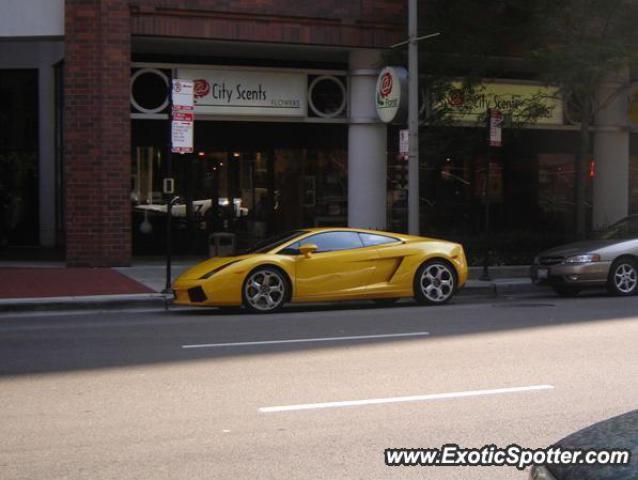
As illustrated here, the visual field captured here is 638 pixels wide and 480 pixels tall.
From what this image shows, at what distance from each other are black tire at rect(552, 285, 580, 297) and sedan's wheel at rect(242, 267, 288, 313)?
18.0 ft

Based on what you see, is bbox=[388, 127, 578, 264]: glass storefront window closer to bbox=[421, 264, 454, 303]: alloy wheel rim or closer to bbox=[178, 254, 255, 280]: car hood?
bbox=[421, 264, 454, 303]: alloy wheel rim

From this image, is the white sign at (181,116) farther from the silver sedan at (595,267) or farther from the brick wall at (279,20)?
the silver sedan at (595,267)

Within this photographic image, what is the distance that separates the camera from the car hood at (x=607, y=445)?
104 inches

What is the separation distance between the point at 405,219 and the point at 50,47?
11.2m

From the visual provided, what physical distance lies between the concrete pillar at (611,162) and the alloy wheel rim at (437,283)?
10.2 m

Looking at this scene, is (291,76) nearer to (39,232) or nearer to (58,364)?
(39,232)

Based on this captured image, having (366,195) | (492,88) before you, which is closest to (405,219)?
(366,195)

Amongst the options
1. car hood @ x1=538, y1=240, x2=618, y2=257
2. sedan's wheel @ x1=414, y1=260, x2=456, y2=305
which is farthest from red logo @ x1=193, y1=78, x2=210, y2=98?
car hood @ x1=538, y1=240, x2=618, y2=257

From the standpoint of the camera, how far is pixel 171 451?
5.39 meters

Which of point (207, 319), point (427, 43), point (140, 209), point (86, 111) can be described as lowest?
point (207, 319)

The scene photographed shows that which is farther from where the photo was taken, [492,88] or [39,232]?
[39,232]

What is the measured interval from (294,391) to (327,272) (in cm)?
587

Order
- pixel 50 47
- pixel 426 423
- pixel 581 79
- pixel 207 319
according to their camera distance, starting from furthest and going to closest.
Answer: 1. pixel 50 47
2. pixel 581 79
3. pixel 207 319
4. pixel 426 423

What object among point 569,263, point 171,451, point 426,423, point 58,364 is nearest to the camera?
point 171,451
